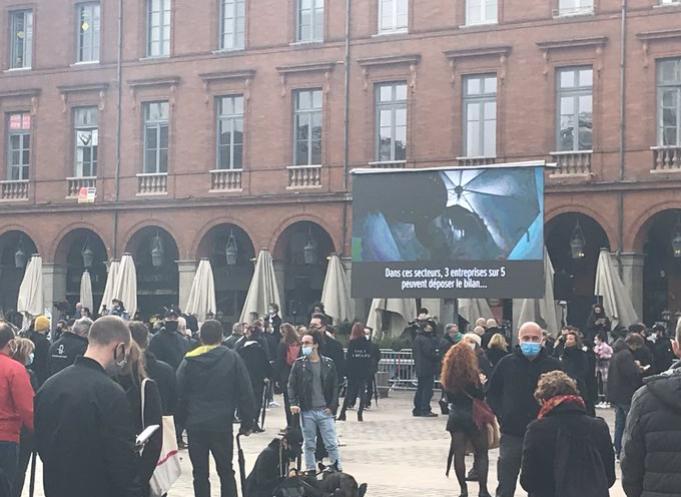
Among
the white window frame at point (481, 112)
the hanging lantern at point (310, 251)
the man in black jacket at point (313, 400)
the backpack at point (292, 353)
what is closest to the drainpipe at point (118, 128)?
the hanging lantern at point (310, 251)

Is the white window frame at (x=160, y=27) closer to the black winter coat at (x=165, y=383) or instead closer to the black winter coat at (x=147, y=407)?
the black winter coat at (x=165, y=383)

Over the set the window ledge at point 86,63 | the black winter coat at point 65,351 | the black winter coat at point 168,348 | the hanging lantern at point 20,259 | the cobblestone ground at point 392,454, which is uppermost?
the window ledge at point 86,63

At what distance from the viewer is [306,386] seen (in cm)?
1719

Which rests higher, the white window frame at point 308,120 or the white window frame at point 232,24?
the white window frame at point 232,24

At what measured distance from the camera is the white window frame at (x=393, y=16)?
3903 cm

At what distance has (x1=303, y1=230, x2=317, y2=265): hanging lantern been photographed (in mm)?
40062

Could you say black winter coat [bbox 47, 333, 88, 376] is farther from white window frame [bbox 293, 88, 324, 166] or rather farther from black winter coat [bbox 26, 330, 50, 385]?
white window frame [bbox 293, 88, 324, 166]

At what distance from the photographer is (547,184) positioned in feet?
Result: 119

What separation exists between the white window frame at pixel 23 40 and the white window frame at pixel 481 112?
15.1 m

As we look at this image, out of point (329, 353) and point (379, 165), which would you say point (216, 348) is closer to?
point (329, 353)

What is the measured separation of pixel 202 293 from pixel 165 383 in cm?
2573

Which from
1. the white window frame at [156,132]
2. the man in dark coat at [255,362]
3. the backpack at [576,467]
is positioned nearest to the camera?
the backpack at [576,467]

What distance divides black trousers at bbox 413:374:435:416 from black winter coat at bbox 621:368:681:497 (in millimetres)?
18927

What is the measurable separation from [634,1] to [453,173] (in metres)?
7.50
